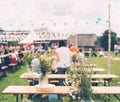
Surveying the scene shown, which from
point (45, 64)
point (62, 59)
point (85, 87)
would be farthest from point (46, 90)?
point (62, 59)

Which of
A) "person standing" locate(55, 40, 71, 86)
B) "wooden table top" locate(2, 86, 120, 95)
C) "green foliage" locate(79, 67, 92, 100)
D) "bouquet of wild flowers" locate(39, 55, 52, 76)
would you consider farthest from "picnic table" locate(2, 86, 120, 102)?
"person standing" locate(55, 40, 71, 86)

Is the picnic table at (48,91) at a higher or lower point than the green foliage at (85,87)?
lower

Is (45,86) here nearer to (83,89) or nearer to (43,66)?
(43,66)

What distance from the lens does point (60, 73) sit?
10.5 metres

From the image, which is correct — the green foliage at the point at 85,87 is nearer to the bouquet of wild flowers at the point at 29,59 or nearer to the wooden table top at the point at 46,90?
the wooden table top at the point at 46,90

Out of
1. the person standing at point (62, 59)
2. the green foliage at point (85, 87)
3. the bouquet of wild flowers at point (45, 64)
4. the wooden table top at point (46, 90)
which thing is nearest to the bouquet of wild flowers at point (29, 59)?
the person standing at point (62, 59)

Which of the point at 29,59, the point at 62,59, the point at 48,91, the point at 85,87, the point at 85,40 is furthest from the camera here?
the point at 85,40

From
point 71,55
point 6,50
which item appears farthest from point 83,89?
point 6,50

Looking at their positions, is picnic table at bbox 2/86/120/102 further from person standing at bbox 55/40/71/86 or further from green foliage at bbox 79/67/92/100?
person standing at bbox 55/40/71/86

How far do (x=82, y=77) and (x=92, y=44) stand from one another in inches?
2620

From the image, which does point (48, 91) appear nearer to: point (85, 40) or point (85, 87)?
point (85, 87)

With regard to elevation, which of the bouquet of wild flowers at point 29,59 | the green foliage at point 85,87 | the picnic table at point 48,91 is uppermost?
the bouquet of wild flowers at point 29,59

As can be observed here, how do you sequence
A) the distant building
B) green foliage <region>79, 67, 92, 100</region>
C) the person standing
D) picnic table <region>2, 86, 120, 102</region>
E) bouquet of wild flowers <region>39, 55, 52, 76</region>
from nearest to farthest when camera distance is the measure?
green foliage <region>79, 67, 92, 100</region> < picnic table <region>2, 86, 120, 102</region> < bouquet of wild flowers <region>39, 55, 52, 76</region> < the person standing < the distant building

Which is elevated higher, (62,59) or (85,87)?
(62,59)
